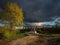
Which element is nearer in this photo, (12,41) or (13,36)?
(12,41)

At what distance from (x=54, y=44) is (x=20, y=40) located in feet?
21.5

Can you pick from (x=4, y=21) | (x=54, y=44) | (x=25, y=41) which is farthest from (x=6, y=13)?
(x=54, y=44)

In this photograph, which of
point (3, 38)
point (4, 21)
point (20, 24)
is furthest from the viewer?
point (20, 24)

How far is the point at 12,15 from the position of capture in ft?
159

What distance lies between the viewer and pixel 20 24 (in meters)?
51.3

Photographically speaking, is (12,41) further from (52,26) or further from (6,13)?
(52,26)

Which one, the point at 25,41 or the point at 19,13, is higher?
the point at 19,13

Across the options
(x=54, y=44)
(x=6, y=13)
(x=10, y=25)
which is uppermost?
(x=6, y=13)

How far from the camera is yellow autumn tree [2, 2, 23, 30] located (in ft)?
155

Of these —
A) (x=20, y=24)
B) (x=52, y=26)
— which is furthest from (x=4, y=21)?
(x=52, y=26)

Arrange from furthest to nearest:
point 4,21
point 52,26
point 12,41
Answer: point 52,26, point 4,21, point 12,41

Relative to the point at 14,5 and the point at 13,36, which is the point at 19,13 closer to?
the point at 14,5

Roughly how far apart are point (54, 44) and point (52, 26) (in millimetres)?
28372

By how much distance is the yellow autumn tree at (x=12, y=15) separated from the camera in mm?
47319
